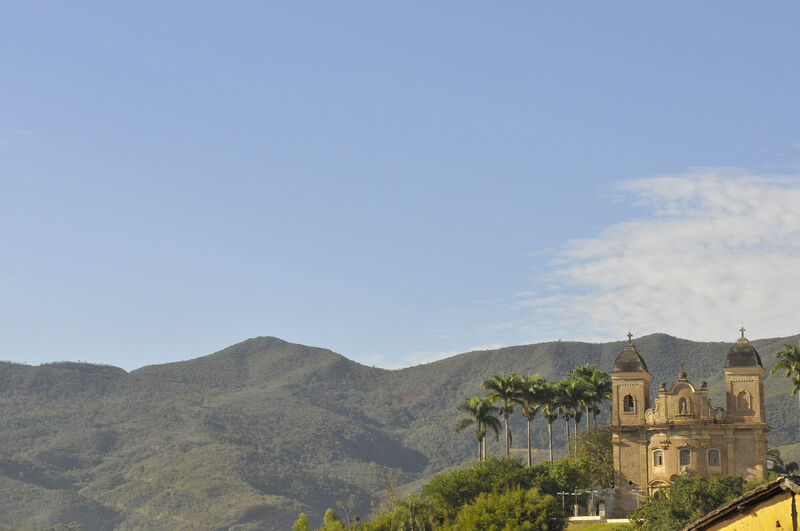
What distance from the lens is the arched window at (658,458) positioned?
4215 inches

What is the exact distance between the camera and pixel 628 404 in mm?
112562

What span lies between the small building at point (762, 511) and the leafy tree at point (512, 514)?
60.5m

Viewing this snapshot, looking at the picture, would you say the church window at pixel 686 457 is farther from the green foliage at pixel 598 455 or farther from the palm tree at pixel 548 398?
the palm tree at pixel 548 398

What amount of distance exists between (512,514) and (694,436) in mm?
30751

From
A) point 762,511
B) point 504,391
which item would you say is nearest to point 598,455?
Answer: point 504,391

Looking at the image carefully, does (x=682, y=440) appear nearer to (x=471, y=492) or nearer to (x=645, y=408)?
(x=645, y=408)

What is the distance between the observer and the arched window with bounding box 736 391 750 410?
106125 millimetres

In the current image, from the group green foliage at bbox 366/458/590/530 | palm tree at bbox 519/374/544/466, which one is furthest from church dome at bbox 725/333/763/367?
palm tree at bbox 519/374/544/466

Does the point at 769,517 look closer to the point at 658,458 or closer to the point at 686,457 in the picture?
the point at 686,457

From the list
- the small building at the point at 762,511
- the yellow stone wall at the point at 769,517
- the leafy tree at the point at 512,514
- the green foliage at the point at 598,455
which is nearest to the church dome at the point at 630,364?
the green foliage at the point at 598,455

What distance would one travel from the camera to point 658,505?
85.2m

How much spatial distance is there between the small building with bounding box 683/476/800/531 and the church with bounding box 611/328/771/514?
286 ft

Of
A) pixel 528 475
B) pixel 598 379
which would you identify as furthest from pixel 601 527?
pixel 598 379

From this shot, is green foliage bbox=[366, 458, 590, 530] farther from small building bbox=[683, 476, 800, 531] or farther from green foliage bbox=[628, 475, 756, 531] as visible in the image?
small building bbox=[683, 476, 800, 531]
